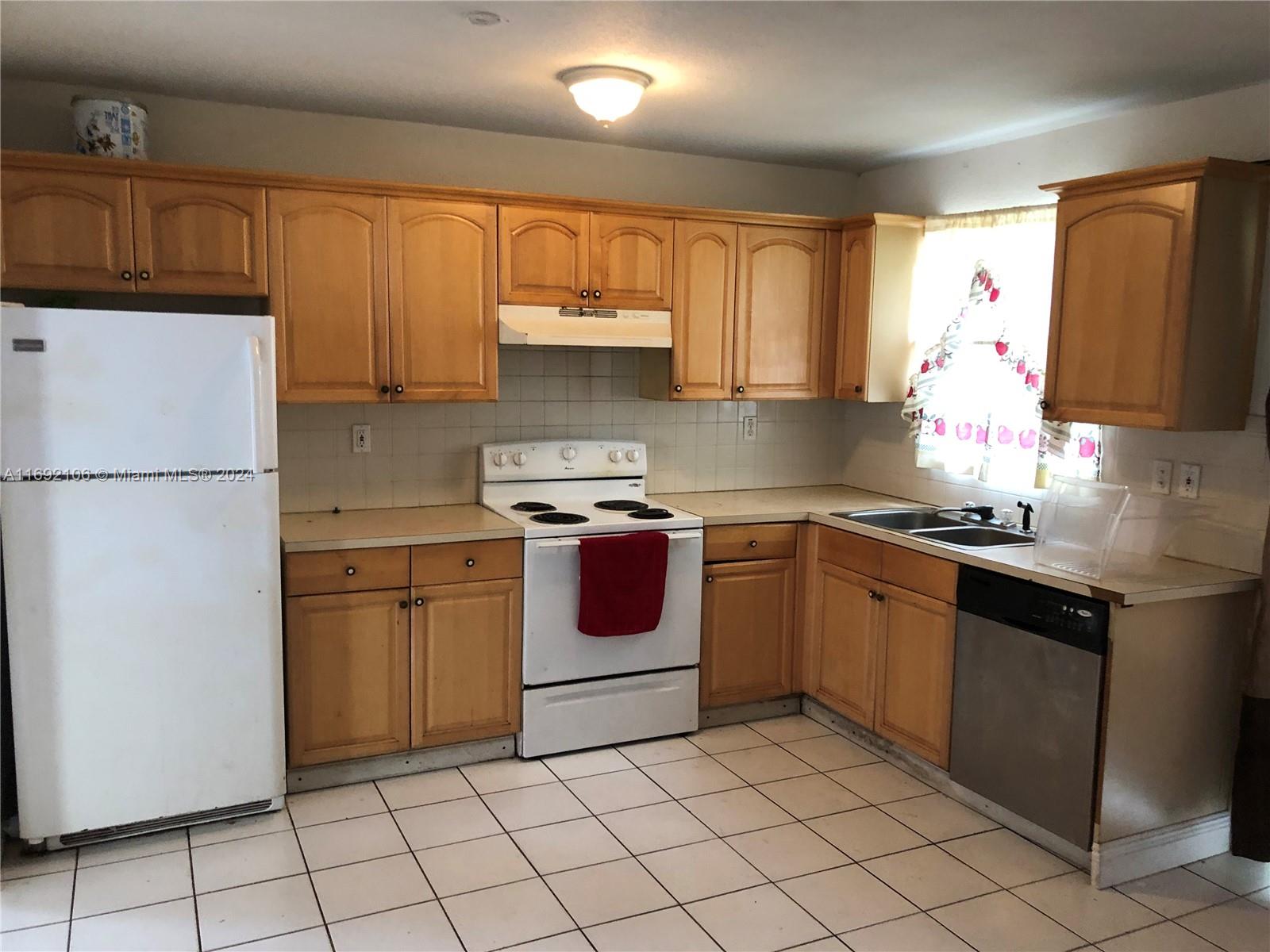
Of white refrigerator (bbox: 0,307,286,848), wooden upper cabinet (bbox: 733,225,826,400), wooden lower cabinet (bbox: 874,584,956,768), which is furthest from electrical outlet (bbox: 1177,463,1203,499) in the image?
white refrigerator (bbox: 0,307,286,848)

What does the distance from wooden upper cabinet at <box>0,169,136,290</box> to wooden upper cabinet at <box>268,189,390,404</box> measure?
1.52 feet

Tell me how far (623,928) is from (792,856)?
63 cm

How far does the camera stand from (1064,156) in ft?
11.5

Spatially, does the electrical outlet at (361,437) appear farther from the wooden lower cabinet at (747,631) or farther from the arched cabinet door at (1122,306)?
the arched cabinet door at (1122,306)

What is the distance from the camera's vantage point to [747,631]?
12.8 feet

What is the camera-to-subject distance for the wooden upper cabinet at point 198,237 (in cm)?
313

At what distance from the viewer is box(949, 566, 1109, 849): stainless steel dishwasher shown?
2.77m

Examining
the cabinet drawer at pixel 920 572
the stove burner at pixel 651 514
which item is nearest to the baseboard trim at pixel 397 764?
the stove burner at pixel 651 514

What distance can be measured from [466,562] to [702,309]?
56.9 inches

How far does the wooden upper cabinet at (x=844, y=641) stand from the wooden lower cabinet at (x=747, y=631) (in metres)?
0.11

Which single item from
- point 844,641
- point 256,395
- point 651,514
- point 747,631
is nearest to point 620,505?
point 651,514

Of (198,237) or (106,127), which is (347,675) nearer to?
(198,237)

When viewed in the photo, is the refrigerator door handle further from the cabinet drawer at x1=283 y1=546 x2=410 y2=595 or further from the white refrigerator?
the cabinet drawer at x1=283 y1=546 x2=410 y2=595

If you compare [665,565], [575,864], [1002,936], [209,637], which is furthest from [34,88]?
[1002,936]
